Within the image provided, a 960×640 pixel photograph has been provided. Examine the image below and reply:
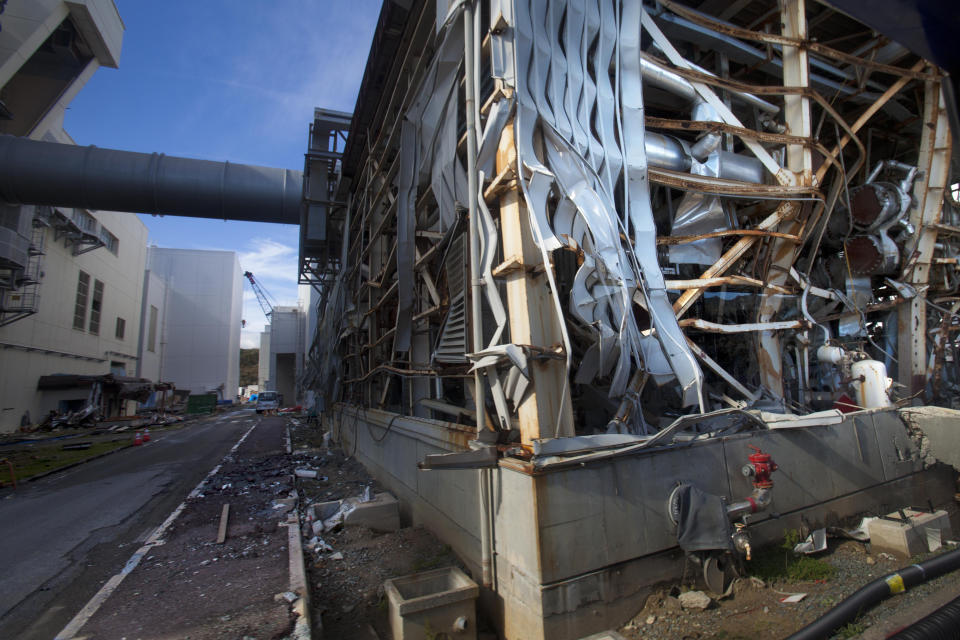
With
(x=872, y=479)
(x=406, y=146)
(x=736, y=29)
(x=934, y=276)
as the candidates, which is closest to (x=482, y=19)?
(x=406, y=146)

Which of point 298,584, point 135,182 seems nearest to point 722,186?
point 298,584

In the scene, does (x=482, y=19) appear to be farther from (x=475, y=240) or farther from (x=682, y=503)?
(x=682, y=503)

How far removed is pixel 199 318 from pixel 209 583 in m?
54.8

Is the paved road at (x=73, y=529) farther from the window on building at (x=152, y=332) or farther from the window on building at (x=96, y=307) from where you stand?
the window on building at (x=152, y=332)

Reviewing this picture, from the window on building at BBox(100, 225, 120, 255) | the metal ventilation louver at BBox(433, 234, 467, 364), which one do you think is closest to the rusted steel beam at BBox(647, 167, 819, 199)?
the metal ventilation louver at BBox(433, 234, 467, 364)

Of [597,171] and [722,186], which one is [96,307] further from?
[722,186]

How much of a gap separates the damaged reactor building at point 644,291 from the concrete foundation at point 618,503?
0.02 metres

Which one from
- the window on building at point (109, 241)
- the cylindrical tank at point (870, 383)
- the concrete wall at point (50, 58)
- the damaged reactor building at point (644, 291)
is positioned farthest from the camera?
the window on building at point (109, 241)

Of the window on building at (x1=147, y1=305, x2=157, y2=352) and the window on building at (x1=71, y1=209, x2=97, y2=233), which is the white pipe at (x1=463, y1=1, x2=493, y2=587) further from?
the window on building at (x1=147, y1=305, x2=157, y2=352)

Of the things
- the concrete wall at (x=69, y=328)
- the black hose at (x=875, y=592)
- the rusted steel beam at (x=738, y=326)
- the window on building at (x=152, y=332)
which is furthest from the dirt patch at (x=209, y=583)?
the window on building at (x=152, y=332)

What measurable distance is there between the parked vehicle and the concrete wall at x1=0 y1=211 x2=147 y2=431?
9.59 meters

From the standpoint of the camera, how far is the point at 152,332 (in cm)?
3988

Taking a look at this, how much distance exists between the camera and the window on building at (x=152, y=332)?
1526 inches

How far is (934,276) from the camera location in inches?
306
